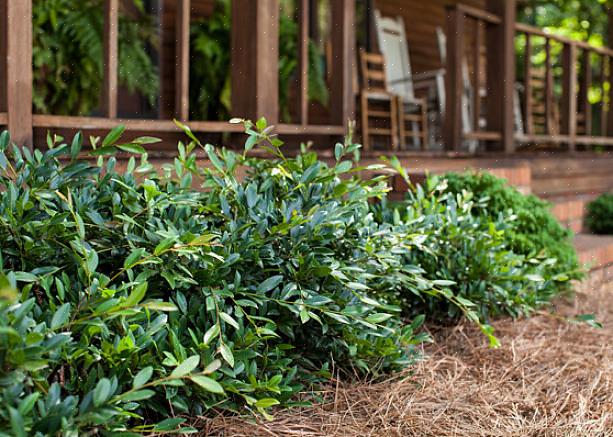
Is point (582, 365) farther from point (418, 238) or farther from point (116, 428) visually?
point (116, 428)

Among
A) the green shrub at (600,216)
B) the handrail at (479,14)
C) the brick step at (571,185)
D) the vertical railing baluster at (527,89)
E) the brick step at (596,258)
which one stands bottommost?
the brick step at (596,258)

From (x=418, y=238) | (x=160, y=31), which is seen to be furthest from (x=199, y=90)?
(x=418, y=238)

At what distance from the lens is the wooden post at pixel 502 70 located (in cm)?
471

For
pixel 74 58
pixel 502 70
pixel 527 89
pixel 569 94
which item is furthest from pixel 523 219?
pixel 569 94

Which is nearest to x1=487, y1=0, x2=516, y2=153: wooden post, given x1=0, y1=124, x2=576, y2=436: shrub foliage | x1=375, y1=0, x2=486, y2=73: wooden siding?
x1=0, y1=124, x2=576, y2=436: shrub foliage

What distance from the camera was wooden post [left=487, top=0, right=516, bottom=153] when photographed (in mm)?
4715

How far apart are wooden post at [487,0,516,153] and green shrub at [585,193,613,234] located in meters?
0.60

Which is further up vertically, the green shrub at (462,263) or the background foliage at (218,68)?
the background foliage at (218,68)

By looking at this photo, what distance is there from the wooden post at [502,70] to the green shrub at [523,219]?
6.07 ft

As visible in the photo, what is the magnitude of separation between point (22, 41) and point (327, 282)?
1.15m

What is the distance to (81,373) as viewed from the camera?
4.98ft

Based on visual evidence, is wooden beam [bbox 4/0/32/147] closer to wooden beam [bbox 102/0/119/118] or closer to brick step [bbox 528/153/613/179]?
wooden beam [bbox 102/0/119/118]

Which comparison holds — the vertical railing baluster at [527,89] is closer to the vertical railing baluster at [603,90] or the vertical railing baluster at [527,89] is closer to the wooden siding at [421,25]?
the vertical railing baluster at [603,90]

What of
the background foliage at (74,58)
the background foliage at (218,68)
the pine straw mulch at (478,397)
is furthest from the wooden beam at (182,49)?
the background foliage at (218,68)
